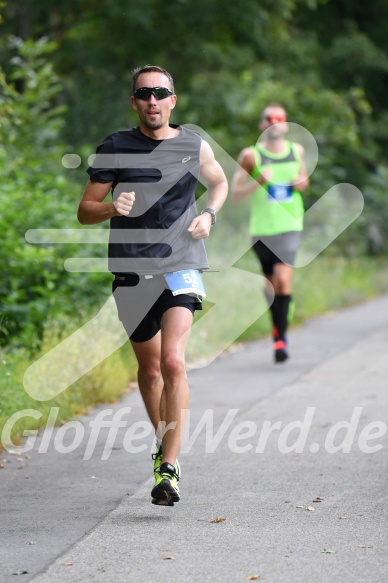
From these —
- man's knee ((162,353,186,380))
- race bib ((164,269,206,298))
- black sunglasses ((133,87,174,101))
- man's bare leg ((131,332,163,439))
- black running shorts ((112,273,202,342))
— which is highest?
black sunglasses ((133,87,174,101))

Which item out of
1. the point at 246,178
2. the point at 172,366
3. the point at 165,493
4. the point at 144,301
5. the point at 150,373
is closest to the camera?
the point at 165,493

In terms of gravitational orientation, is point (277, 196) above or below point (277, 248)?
above

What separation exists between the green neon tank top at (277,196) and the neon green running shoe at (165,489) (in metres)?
5.75

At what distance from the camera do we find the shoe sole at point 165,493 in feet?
19.2

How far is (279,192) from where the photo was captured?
11461 mm

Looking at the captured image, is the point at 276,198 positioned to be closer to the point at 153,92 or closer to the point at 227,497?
the point at 153,92

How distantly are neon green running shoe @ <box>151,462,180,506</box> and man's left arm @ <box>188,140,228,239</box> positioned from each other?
3.65 feet

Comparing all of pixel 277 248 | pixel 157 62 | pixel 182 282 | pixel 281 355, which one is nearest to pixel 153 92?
pixel 182 282

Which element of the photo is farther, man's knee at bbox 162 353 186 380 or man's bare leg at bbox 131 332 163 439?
man's bare leg at bbox 131 332 163 439

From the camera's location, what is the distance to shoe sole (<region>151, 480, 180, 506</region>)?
231 inches

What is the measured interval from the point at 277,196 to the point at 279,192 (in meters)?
0.04

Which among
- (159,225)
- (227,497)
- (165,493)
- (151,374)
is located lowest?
(227,497)

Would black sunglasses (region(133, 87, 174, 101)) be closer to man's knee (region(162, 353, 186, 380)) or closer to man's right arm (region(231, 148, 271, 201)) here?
man's knee (region(162, 353, 186, 380))

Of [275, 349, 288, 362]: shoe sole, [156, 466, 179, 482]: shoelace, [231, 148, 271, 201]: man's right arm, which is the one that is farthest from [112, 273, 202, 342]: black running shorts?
[275, 349, 288, 362]: shoe sole
